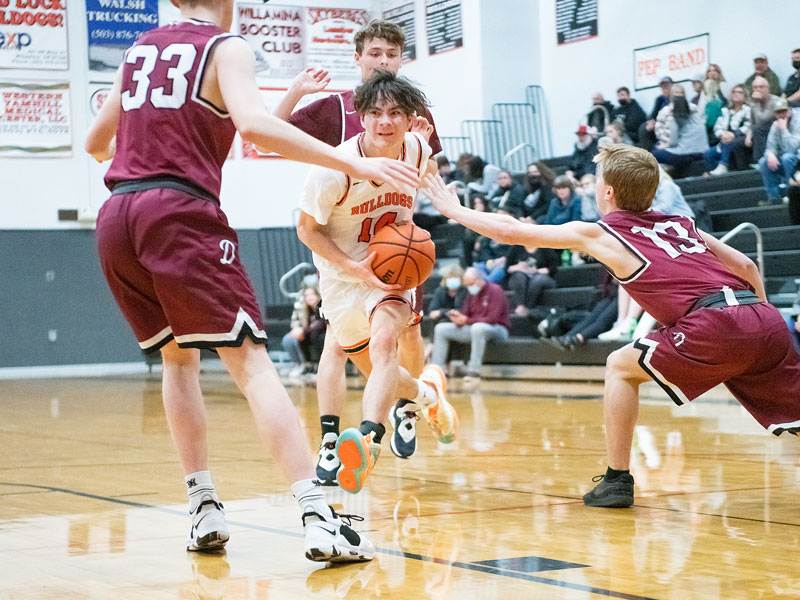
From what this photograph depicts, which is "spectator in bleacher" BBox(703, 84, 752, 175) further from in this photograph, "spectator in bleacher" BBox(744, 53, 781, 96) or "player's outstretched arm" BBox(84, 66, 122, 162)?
"player's outstretched arm" BBox(84, 66, 122, 162)

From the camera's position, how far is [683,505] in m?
3.78

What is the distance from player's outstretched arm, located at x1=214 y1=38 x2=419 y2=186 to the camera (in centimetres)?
276

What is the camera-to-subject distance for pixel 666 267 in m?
3.69

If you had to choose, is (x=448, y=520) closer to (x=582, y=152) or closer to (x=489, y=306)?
(x=489, y=306)

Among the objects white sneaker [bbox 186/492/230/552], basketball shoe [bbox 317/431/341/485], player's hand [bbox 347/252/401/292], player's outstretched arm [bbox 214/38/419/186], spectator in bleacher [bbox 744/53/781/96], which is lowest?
basketball shoe [bbox 317/431/341/485]

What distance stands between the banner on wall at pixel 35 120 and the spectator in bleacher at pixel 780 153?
10.8m

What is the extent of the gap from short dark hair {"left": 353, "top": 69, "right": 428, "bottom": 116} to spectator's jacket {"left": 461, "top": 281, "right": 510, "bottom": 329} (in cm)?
794

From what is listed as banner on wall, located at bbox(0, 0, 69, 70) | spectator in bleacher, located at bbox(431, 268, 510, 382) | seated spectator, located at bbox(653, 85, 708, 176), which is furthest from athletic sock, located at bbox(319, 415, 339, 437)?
banner on wall, located at bbox(0, 0, 69, 70)

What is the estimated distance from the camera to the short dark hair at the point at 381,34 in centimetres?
460

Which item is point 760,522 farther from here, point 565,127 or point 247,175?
point 247,175

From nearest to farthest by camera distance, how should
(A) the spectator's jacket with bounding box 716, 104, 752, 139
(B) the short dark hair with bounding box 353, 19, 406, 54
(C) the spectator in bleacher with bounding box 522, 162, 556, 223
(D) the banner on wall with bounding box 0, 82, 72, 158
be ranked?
(B) the short dark hair with bounding box 353, 19, 406, 54 → (A) the spectator's jacket with bounding box 716, 104, 752, 139 → (C) the spectator in bleacher with bounding box 522, 162, 556, 223 → (D) the banner on wall with bounding box 0, 82, 72, 158

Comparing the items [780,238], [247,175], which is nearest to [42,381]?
[247,175]

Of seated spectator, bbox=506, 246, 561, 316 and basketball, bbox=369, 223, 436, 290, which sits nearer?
basketball, bbox=369, 223, 436, 290

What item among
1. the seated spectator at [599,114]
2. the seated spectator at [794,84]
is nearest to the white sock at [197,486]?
the seated spectator at [794,84]
